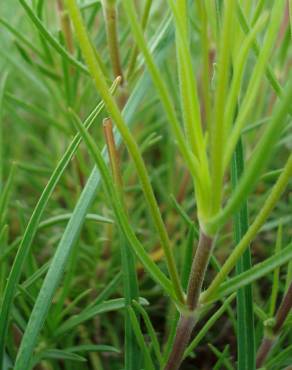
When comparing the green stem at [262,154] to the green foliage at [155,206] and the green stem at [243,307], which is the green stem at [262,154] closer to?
the green foliage at [155,206]

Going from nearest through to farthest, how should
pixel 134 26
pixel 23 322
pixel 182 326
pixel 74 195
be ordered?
pixel 134 26
pixel 182 326
pixel 23 322
pixel 74 195

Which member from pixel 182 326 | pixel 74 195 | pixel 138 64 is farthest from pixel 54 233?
pixel 182 326

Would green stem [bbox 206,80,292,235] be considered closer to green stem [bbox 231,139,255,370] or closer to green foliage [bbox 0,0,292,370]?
green foliage [bbox 0,0,292,370]

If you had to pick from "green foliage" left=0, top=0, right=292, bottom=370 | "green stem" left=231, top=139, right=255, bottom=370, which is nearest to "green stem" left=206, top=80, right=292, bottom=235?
"green foliage" left=0, top=0, right=292, bottom=370

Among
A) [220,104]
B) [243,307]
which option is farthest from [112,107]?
[243,307]

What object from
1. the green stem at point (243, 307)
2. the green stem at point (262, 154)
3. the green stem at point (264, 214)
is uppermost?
the green stem at point (262, 154)

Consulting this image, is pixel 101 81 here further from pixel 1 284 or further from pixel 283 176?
pixel 1 284

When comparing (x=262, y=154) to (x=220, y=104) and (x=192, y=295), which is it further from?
(x=192, y=295)

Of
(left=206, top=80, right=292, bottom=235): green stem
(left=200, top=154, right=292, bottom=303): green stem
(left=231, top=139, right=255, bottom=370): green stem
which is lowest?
(left=231, top=139, right=255, bottom=370): green stem

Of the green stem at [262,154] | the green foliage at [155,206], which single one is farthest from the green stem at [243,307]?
the green stem at [262,154]

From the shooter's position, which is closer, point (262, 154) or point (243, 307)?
point (262, 154)

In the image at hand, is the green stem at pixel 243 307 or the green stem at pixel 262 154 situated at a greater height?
the green stem at pixel 262 154
